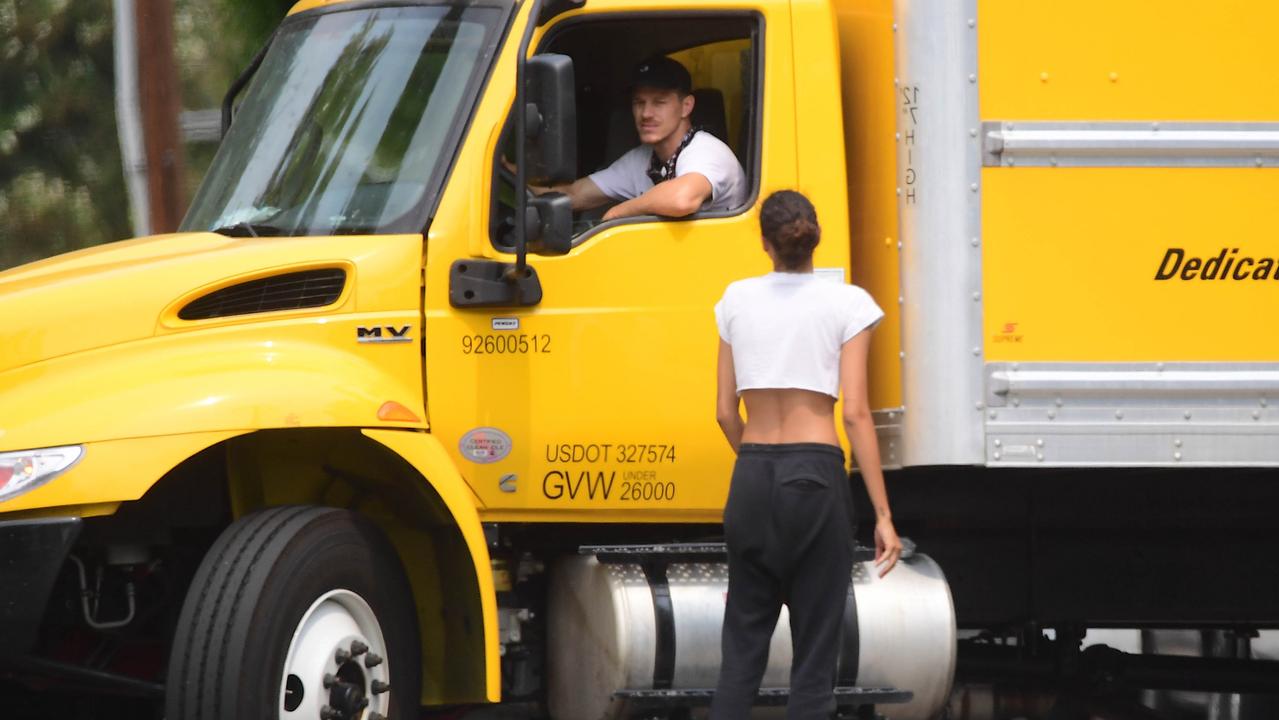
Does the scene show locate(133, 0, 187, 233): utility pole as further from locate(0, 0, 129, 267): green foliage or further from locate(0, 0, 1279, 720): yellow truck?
locate(0, 0, 129, 267): green foliage

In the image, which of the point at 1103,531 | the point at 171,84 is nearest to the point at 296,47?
the point at 1103,531

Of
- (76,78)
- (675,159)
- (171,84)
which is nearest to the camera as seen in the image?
(675,159)

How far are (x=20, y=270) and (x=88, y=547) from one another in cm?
107

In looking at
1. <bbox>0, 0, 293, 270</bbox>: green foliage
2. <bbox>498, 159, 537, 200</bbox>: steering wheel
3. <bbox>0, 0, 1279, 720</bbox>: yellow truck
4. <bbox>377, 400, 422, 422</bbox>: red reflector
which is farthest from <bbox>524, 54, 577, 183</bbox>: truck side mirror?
<bbox>0, 0, 293, 270</bbox>: green foliage

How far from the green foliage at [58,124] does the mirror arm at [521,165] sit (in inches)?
370

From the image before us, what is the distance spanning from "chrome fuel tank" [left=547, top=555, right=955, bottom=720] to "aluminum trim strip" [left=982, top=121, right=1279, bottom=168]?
1477 mm

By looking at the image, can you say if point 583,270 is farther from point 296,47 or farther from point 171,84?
point 171,84

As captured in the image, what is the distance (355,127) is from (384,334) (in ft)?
2.45

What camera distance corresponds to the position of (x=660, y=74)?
655 cm

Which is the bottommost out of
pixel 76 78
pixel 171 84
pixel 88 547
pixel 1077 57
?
pixel 88 547

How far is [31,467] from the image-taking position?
5.15 metres

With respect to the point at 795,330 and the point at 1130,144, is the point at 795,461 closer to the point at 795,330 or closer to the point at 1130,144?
the point at 795,330

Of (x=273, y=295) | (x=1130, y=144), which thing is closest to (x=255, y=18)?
(x=273, y=295)

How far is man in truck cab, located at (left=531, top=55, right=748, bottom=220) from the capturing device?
20.9 feet
